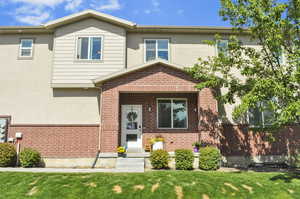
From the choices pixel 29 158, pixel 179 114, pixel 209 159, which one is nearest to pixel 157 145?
pixel 179 114

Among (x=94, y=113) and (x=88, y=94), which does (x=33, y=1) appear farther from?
(x=94, y=113)

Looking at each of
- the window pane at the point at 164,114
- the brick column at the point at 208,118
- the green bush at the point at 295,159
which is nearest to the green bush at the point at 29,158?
the window pane at the point at 164,114

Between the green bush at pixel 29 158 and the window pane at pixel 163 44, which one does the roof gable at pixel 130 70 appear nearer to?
the window pane at pixel 163 44

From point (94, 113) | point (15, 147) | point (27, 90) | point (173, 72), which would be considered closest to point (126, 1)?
point (173, 72)

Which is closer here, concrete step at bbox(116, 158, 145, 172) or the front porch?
concrete step at bbox(116, 158, 145, 172)

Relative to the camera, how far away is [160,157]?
947 cm

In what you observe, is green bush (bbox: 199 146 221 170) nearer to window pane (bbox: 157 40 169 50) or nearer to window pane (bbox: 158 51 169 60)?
window pane (bbox: 158 51 169 60)

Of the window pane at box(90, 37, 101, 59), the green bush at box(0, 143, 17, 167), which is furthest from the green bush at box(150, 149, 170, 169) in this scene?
the green bush at box(0, 143, 17, 167)

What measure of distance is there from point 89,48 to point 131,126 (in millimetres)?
5221

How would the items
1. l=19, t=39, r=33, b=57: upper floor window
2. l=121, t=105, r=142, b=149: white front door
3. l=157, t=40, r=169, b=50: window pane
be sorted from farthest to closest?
l=157, t=40, r=169, b=50: window pane < l=19, t=39, r=33, b=57: upper floor window < l=121, t=105, r=142, b=149: white front door

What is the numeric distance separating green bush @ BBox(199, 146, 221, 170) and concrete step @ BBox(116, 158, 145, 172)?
8.87 ft

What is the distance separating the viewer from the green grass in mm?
6438

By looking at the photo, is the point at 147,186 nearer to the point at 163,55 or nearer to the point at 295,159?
the point at 163,55

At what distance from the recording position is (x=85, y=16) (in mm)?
12805
